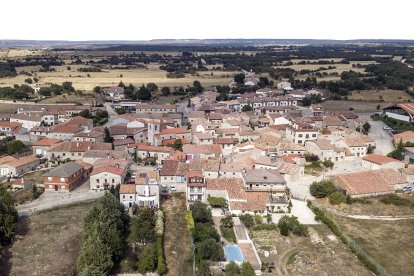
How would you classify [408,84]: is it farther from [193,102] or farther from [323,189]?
[323,189]

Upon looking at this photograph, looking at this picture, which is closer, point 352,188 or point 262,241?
point 262,241

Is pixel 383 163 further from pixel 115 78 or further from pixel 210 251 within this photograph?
pixel 115 78

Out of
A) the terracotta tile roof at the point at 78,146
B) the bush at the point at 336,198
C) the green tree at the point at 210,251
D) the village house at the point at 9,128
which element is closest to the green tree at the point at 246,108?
the terracotta tile roof at the point at 78,146

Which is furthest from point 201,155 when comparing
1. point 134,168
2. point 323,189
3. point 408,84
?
point 408,84

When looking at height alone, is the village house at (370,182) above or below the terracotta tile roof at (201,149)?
below

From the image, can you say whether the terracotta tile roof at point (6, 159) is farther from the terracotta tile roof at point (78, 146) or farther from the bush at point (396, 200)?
the bush at point (396, 200)

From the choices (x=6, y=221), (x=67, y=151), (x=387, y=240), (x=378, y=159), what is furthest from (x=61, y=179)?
(x=378, y=159)

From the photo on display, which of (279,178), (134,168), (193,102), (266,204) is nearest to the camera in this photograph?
(266,204)
